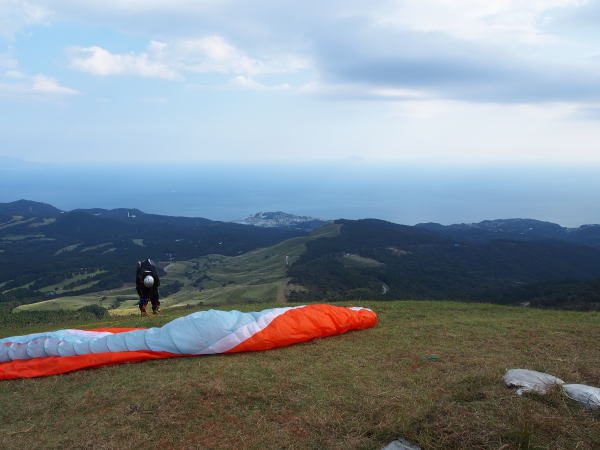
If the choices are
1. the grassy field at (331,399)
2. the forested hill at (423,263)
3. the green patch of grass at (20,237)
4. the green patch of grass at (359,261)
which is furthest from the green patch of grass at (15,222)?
the grassy field at (331,399)

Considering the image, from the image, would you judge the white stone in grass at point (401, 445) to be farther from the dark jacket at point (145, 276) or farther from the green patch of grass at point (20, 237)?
the green patch of grass at point (20, 237)

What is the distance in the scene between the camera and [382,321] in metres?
11.0

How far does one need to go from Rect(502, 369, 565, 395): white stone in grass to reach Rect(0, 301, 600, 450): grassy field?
0.56 feet

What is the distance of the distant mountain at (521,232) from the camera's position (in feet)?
514

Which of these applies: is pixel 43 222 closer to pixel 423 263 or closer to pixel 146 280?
pixel 423 263

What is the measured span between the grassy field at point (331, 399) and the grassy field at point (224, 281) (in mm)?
50503

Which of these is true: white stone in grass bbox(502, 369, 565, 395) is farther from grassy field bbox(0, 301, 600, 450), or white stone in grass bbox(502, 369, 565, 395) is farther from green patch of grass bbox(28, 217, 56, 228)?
green patch of grass bbox(28, 217, 56, 228)

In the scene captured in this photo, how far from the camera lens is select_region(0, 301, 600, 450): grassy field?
4.38 meters

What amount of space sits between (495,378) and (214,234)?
159 metres

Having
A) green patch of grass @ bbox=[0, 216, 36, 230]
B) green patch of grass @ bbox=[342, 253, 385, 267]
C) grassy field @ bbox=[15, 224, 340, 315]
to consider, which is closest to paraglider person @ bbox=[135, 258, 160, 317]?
grassy field @ bbox=[15, 224, 340, 315]

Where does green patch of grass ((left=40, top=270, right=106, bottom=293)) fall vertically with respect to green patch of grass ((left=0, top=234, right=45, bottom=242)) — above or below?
below

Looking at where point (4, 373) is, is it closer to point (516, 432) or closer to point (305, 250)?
point (516, 432)

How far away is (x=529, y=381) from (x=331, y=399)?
2.76m

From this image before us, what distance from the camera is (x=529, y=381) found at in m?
5.20
